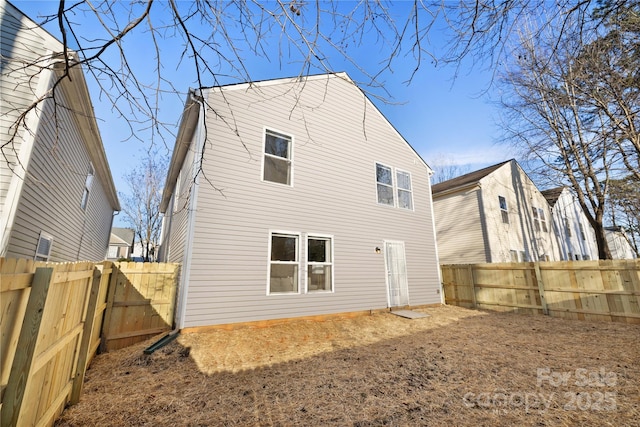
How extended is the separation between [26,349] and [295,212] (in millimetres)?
5725

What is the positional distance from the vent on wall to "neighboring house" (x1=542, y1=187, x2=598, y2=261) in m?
24.3

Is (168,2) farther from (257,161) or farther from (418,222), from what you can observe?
(418,222)

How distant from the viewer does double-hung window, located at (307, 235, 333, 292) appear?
23.2 feet

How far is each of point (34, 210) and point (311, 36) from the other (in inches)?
261

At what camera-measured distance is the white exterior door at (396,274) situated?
27.9ft

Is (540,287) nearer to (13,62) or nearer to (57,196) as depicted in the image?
(57,196)

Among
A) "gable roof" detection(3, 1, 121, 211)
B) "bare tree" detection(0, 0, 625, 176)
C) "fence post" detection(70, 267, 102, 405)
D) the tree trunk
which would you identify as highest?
"gable roof" detection(3, 1, 121, 211)

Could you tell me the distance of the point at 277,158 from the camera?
7379 millimetres

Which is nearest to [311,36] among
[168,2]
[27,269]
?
[168,2]

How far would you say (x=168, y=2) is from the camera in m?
1.91

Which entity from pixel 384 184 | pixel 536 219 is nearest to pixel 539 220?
pixel 536 219

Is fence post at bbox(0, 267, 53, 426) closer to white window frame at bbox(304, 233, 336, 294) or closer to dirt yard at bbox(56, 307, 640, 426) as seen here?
dirt yard at bbox(56, 307, 640, 426)

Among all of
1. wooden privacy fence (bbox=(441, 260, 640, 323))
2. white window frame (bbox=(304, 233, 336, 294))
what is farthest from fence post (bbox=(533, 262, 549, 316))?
white window frame (bbox=(304, 233, 336, 294))

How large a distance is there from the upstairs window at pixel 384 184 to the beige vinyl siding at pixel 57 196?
8.04m
